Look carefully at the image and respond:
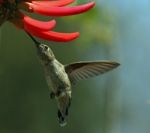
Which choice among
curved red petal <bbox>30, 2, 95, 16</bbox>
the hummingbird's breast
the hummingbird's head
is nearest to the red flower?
curved red petal <bbox>30, 2, 95, 16</bbox>

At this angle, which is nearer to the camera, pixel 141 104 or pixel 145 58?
pixel 145 58

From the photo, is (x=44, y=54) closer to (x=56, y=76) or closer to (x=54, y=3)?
(x=56, y=76)

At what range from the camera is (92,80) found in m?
7.10

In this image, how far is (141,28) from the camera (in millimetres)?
4305

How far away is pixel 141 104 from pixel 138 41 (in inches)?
21.1

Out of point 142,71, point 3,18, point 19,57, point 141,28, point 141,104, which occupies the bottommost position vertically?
point 19,57

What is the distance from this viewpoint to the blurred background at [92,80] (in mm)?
2947

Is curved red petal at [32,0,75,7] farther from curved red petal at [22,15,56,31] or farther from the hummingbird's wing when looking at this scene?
the hummingbird's wing

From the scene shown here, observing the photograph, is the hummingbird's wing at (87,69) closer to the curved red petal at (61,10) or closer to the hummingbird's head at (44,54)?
the hummingbird's head at (44,54)

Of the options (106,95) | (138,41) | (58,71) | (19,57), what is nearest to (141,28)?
(138,41)

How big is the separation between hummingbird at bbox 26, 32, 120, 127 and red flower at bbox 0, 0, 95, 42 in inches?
8.7

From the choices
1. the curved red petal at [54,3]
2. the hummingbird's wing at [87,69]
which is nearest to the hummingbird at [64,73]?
the hummingbird's wing at [87,69]

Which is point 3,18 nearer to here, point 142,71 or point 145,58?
point 145,58

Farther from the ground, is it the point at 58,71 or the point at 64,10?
the point at 64,10
